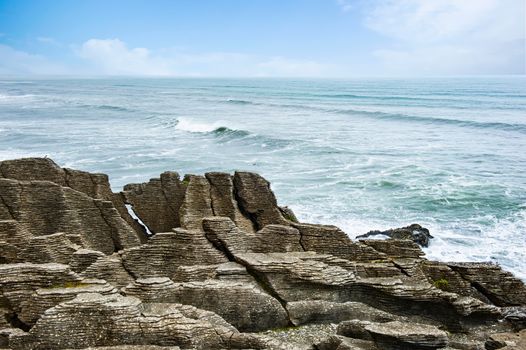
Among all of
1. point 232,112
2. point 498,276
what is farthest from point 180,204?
point 232,112

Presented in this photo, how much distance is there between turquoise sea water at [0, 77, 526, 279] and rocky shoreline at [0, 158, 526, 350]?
625 inches

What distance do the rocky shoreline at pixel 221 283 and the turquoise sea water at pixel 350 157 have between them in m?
15.9

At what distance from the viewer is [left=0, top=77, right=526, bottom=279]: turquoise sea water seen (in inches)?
1672

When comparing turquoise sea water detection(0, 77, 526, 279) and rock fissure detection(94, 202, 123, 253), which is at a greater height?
rock fissure detection(94, 202, 123, 253)

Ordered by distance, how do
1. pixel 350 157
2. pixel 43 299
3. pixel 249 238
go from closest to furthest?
pixel 43 299, pixel 249 238, pixel 350 157

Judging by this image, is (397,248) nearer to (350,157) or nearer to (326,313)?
(326,313)

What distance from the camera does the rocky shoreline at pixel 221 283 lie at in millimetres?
14047

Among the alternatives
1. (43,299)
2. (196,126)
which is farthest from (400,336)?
(196,126)

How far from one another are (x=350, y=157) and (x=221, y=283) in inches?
2293

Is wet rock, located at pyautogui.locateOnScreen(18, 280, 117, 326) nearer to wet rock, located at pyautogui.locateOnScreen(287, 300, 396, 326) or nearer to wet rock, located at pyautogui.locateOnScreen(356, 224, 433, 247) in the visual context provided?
wet rock, located at pyautogui.locateOnScreen(287, 300, 396, 326)

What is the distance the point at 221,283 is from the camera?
16.5 meters

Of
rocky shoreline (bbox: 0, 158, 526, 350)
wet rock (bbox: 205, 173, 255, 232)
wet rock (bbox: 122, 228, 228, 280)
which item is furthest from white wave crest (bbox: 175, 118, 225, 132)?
wet rock (bbox: 122, 228, 228, 280)

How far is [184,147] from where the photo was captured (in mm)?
78000

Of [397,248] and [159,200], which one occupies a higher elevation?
[159,200]
